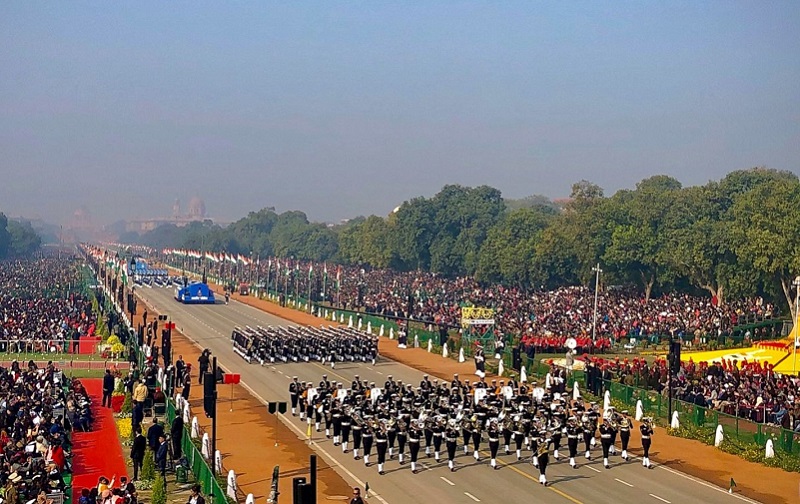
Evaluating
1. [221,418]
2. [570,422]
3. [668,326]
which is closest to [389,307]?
[668,326]

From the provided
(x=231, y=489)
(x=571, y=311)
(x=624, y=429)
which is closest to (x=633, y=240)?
(x=571, y=311)

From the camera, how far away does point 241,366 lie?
173 ft

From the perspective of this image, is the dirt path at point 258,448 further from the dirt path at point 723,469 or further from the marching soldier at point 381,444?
the dirt path at point 723,469

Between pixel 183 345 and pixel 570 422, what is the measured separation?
122 feet

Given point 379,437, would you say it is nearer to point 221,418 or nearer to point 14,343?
point 221,418

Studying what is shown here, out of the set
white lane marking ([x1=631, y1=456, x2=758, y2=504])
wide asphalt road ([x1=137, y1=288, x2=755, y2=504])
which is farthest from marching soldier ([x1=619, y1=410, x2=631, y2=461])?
white lane marking ([x1=631, y1=456, x2=758, y2=504])

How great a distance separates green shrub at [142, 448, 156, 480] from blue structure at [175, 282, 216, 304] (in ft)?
245

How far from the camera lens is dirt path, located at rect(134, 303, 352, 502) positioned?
27906 mm

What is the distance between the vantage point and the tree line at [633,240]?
7719 centimetres

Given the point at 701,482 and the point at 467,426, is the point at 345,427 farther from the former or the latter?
the point at 701,482

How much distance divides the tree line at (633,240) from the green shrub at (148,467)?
53.8 m

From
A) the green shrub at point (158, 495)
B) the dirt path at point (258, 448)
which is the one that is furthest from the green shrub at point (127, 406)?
the green shrub at point (158, 495)

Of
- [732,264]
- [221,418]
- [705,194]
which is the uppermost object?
[705,194]

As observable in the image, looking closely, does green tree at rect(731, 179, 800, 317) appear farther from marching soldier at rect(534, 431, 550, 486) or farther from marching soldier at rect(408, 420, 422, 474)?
marching soldier at rect(408, 420, 422, 474)
